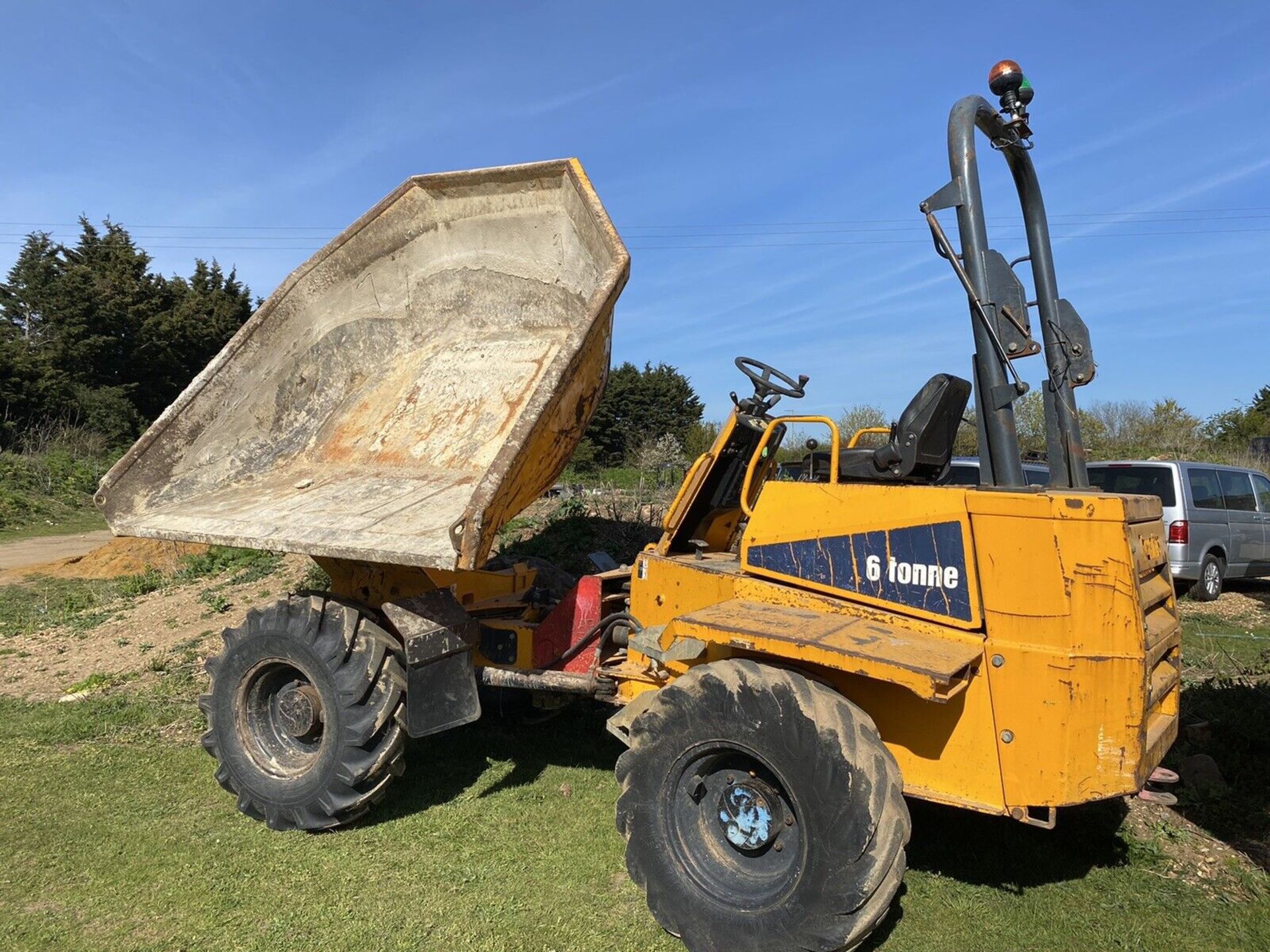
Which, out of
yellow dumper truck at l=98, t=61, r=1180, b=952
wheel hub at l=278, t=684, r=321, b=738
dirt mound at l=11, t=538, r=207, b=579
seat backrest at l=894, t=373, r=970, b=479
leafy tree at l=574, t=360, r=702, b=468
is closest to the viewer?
yellow dumper truck at l=98, t=61, r=1180, b=952

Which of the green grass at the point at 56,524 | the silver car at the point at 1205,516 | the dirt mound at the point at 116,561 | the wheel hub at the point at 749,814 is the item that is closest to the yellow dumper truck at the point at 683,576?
the wheel hub at the point at 749,814

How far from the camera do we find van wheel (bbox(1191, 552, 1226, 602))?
10.6 m

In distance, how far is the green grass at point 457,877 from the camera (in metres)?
3.35

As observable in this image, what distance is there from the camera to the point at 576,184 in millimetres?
4766

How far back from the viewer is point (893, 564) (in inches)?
131

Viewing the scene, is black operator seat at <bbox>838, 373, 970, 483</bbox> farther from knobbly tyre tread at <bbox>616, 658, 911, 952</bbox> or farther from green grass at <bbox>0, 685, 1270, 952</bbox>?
green grass at <bbox>0, 685, 1270, 952</bbox>

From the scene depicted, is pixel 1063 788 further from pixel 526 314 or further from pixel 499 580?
pixel 526 314

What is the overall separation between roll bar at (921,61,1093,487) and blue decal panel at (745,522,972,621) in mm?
427

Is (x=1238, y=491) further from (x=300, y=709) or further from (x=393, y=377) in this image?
(x=300, y=709)

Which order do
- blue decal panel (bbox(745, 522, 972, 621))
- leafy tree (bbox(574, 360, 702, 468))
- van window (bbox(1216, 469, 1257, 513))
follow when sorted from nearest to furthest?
blue decal panel (bbox(745, 522, 972, 621)), van window (bbox(1216, 469, 1257, 513)), leafy tree (bbox(574, 360, 702, 468))

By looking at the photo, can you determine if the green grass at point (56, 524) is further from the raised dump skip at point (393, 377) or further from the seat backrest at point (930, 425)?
the seat backrest at point (930, 425)

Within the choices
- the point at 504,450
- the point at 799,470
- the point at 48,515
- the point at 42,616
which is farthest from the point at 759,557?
the point at 48,515

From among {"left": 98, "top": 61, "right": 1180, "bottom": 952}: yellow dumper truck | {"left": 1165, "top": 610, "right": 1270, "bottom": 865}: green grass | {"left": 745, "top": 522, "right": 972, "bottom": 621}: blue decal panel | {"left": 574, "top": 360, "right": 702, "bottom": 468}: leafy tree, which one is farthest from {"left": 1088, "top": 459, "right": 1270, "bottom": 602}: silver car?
{"left": 574, "top": 360, "right": 702, "bottom": 468}: leafy tree

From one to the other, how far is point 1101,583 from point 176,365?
125 feet
